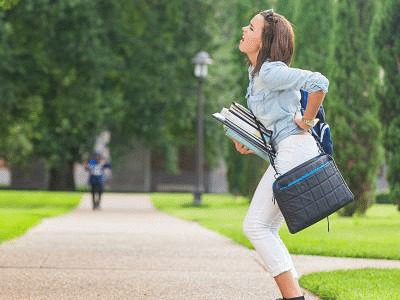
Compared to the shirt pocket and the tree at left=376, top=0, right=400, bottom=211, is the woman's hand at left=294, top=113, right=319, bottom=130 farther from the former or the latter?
the tree at left=376, top=0, right=400, bottom=211

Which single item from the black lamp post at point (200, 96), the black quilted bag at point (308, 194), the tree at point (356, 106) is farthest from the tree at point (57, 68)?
the black quilted bag at point (308, 194)

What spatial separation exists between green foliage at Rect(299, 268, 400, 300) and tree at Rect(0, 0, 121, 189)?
1967 cm

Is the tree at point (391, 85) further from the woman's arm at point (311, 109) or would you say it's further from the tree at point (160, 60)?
the woman's arm at point (311, 109)

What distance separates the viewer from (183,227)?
53.6 feet

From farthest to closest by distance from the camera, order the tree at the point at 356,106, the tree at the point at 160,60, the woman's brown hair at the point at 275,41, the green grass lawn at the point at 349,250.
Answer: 1. the tree at the point at 160,60
2. the tree at the point at 356,106
3. the green grass lawn at the point at 349,250
4. the woman's brown hair at the point at 275,41

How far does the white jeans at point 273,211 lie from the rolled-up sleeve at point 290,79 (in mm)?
314

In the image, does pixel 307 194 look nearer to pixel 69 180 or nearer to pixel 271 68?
pixel 271 68

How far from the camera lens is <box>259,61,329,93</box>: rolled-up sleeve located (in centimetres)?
513

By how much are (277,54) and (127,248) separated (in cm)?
641

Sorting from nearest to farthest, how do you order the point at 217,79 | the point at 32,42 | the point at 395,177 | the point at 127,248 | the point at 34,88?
the point at 127,248
the point at 395,177
the point at 32,42
the point at 34,88
the point at 217,79

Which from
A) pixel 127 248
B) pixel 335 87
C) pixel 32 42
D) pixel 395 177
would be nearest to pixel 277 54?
pixel 127 248

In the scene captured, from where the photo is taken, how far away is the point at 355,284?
7.34 meters

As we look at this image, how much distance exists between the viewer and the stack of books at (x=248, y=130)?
5.40 m

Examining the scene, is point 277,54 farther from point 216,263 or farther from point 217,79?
point 217,79
